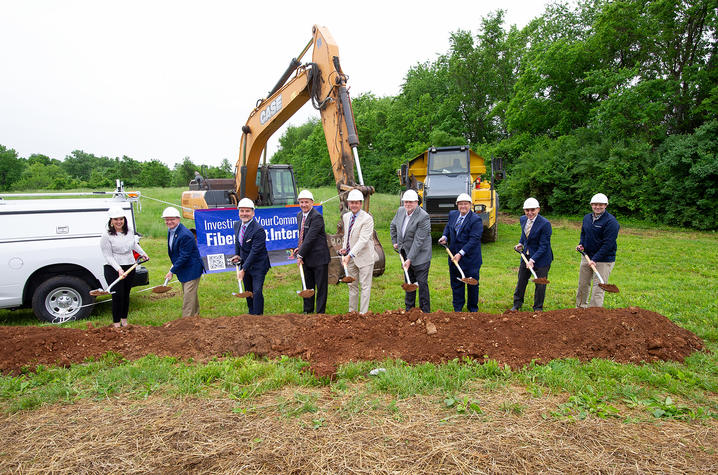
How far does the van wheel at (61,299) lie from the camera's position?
6195 millimetres

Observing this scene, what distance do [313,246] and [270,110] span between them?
429 cm

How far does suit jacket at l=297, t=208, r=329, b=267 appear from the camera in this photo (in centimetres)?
622

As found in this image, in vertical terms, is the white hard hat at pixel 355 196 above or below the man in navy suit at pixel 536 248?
above

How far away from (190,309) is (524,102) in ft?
80.8

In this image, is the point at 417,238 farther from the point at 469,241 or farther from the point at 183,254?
the point at 183,254

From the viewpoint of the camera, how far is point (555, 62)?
23547 mm

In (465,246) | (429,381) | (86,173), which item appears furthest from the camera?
(86,173)

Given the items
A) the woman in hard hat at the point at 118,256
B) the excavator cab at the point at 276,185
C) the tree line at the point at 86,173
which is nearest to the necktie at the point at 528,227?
the woman in hard hat at the point at 118,256

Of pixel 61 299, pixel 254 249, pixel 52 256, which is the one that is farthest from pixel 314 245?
pixel 61 299

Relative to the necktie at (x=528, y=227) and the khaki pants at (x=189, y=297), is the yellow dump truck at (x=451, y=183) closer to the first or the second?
the necktie at (x=528, y=227)

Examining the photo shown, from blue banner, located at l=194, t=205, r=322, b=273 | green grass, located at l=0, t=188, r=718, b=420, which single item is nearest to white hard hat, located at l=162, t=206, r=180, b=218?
blue banner, located at l=194, t=205, r=322, b=273

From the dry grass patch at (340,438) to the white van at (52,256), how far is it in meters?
3.46

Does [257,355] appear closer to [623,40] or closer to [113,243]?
[113,243]

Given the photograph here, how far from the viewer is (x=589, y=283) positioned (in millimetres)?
6562
